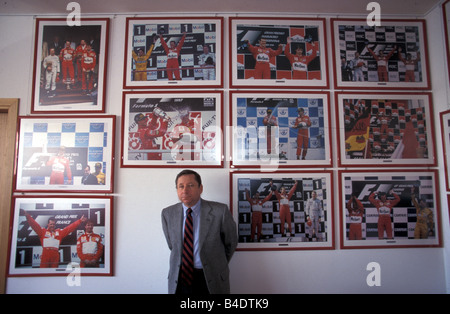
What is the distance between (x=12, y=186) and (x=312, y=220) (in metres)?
2.73

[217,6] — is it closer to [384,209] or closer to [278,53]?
[278,53]

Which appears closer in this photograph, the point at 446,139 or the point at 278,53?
the point at 446,139

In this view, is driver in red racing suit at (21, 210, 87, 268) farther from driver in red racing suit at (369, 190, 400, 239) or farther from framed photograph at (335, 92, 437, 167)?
driver in red racing suit at (369, 190, 400, 239)

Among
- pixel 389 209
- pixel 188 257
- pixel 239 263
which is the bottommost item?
pixel 239 263

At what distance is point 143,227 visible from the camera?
2.12 metres

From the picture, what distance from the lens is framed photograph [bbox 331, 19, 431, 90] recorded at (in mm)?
2291

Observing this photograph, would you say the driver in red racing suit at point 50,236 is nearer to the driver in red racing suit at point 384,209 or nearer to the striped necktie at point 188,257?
the striped necktie at point 188,257

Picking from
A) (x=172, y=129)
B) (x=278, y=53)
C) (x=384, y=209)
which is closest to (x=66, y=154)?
(x=172, y=129)

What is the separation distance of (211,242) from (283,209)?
774 millimetres

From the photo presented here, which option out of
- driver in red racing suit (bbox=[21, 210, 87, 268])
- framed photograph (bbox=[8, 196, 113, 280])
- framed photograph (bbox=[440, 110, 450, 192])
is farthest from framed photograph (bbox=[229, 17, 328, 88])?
driver in red racing suit (bbox=[21, 210, 87, 268])

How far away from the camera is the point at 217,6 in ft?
7.34

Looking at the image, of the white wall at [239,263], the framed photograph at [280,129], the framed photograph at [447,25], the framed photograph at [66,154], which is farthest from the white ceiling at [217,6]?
the framed photograph at [66,154]

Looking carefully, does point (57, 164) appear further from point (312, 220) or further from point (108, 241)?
point (312, 220)

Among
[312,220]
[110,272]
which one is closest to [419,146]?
[312,220]
